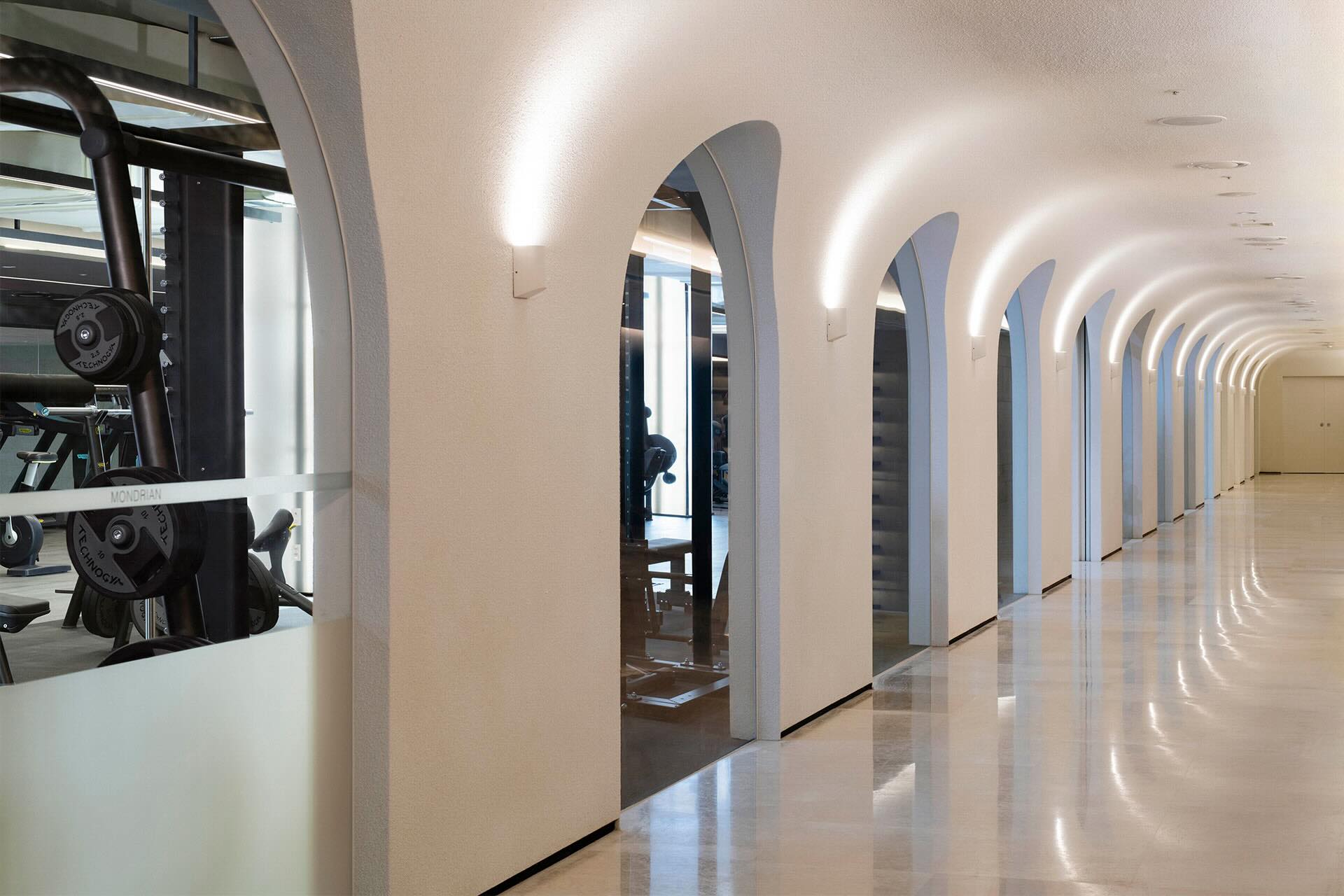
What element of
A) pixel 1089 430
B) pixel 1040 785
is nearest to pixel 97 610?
pixel 1040 785

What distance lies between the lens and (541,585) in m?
5.03

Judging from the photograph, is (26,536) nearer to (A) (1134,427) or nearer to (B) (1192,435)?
(A) (1134,427)

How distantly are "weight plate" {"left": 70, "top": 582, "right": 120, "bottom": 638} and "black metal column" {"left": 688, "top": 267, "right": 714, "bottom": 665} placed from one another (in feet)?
11.9

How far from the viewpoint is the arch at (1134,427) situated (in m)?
19.9

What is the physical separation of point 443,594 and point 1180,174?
805 cm

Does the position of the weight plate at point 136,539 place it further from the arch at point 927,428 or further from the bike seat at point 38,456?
the arch at point 927,428

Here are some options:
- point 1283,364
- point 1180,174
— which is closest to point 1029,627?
point 1180,174

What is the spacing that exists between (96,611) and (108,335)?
73cm

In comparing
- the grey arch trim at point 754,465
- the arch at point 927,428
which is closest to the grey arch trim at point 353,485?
the grey arch trim at point 754,465

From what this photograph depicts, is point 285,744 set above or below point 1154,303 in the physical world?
below

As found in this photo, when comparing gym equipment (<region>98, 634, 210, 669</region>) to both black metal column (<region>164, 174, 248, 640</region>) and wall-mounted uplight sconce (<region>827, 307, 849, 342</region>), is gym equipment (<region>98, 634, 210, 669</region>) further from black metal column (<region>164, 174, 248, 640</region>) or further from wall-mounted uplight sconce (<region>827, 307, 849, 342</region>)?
wall-mounted uplight sconce (<region>827, 307, 849, 342</region>)

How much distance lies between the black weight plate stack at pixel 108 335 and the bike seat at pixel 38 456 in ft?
0.84

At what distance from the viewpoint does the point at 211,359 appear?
400 cm

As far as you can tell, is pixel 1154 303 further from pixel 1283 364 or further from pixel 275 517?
pixel 1283 364
